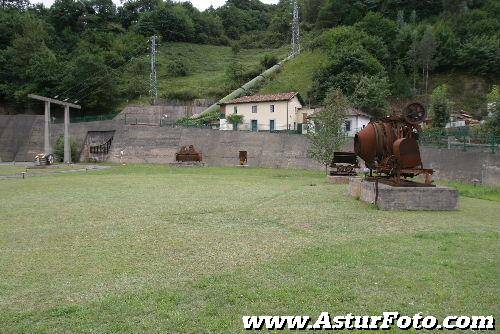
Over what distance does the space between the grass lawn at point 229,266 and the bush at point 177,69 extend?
74.8 meters

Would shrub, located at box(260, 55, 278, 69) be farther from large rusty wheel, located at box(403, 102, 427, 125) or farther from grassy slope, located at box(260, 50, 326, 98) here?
large rusty wheel, located at box(403, 102, 427, 125)

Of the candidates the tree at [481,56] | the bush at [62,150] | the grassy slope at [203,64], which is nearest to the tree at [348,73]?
the tree at [481,56]

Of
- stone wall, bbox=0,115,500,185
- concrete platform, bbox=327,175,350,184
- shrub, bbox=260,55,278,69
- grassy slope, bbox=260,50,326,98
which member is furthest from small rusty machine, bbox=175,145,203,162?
shrub, bbox=260,55,278,69

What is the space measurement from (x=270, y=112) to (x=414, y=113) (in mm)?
36799

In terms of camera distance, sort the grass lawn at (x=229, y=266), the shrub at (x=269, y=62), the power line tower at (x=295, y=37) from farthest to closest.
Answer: the power line tower at (x=295, y=37), the shrub at (x=269, y=62), the grass lawn at (x=229, y=266)

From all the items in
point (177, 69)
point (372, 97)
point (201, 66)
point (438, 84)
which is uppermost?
point (201, 66)

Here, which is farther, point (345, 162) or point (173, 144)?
point (173, 144)

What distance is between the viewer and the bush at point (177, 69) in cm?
8600

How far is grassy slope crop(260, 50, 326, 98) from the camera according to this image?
2544 inches

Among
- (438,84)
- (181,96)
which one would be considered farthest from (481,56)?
(181,96)

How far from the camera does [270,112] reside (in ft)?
168

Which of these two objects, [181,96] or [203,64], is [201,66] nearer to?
[203,64]

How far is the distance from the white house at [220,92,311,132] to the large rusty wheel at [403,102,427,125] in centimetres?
3381

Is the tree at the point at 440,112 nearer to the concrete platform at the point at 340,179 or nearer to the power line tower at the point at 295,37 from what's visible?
the concrete platform at the point at 340,179
